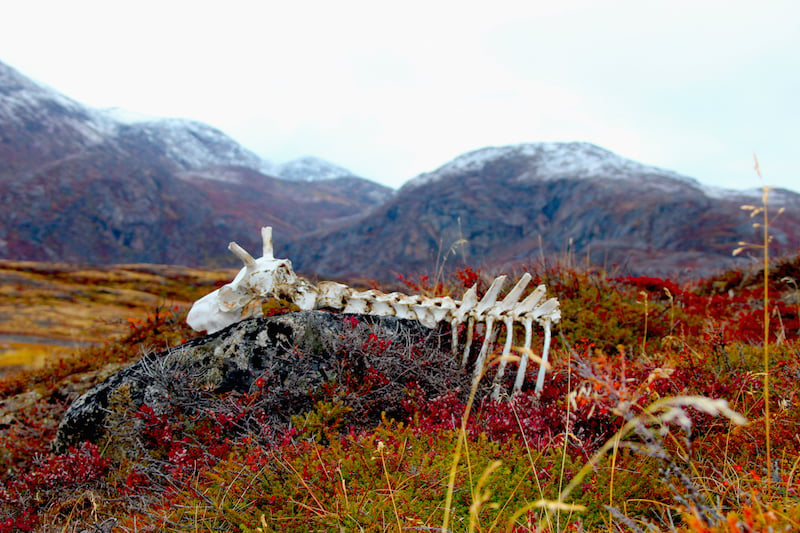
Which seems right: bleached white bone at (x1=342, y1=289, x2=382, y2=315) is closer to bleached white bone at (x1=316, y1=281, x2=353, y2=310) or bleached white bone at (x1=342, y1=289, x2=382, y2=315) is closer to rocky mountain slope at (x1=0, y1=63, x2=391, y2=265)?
bleached white bone at (x1=316, y1=281, x2=353, y2=310)

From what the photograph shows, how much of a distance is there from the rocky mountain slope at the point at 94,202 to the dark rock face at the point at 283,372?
122 meters

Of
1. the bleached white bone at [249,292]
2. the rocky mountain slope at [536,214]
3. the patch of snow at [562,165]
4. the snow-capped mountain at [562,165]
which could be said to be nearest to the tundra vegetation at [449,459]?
the bleached white bone at [249,292]

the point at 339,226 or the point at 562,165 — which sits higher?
the point at 562,165

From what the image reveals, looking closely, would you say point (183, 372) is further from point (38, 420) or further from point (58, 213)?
point (58, 213)

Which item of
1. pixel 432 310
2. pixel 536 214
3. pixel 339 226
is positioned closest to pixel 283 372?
pixel 432 310

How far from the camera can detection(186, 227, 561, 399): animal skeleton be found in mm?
4523

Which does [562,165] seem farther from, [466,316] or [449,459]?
[449,459]

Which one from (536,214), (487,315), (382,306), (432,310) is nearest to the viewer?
(487,315)

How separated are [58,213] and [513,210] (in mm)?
128181

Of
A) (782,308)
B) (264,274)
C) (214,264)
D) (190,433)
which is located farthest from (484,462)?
(214,264)

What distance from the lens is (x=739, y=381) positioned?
402 centimetres

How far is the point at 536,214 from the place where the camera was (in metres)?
116

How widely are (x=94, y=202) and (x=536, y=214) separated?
129m

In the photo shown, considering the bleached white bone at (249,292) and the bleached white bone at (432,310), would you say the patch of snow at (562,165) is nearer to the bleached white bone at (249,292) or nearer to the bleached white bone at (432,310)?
the bleached white bone at (432,310)
